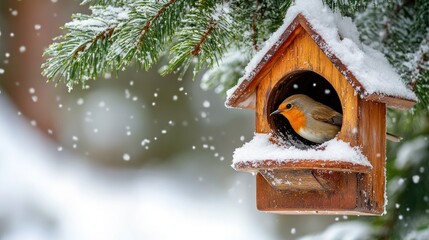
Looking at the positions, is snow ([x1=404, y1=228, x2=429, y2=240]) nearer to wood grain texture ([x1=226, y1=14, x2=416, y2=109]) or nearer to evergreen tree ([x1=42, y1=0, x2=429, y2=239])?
evergreen tree ([x1=42, y1=0, x2=429, y2=239])

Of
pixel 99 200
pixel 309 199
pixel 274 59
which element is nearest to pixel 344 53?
pixel 274 59

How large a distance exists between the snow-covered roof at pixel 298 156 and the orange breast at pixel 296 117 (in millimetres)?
124

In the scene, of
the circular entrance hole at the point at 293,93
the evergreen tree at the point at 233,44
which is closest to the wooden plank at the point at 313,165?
the circular entrance hole at the point at 293,93

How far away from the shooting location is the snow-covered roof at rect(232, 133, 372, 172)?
3004mm

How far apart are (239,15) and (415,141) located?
99cm

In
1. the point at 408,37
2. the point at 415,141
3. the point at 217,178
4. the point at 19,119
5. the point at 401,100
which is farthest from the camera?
the point at 217,178

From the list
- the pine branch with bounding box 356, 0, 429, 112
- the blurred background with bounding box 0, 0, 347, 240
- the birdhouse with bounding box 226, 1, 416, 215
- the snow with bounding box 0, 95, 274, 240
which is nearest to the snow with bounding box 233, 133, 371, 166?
the birdhouse with bounding box 226, 1, 416, 215

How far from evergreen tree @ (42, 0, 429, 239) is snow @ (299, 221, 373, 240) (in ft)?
0.14

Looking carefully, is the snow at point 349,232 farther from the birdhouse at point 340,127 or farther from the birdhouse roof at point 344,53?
the birdhouse roof at point 344,53

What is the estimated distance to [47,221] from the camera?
8922 millimetres

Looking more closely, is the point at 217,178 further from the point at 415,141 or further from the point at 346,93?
the point at 346,93

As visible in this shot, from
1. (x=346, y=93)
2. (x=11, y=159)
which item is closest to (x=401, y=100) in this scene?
(x=346, y=93)

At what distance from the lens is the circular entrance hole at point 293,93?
11.0 feet

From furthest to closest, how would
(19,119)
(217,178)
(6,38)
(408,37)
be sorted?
(217,178) < (19,119) < (6,38) < (408,37)
